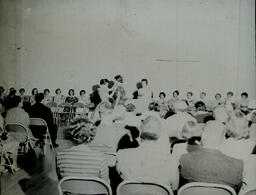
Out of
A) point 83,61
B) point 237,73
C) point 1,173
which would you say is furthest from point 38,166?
point 237,73

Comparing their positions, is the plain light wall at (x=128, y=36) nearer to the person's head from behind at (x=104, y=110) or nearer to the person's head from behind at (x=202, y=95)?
the person's head from behind at (x=104, y=110)

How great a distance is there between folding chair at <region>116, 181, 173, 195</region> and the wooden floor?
108 centimetres

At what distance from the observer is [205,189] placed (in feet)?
4.71

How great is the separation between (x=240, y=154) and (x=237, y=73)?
0.89m

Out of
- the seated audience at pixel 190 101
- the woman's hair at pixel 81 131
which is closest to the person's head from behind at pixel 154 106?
the seated audience at pixel 190 101

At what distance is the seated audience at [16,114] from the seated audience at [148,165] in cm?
154

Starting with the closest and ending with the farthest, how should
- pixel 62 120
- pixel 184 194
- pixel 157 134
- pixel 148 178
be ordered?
pixel 184 194, pixel 148 178, pixel 157 134, pixel 62 120

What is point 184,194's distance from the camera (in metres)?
1.46

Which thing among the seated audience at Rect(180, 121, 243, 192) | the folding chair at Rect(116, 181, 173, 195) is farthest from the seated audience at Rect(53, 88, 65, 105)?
the seated audience at Rect(180, 121, 243, 192)

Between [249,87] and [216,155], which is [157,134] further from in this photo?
[249,87]

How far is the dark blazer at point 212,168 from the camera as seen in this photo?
5.02ft

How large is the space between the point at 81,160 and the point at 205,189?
0.73 m

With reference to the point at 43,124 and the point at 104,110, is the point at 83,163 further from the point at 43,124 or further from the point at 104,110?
the point at 43,124

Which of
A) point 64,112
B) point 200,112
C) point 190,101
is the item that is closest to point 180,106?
point 190,101
